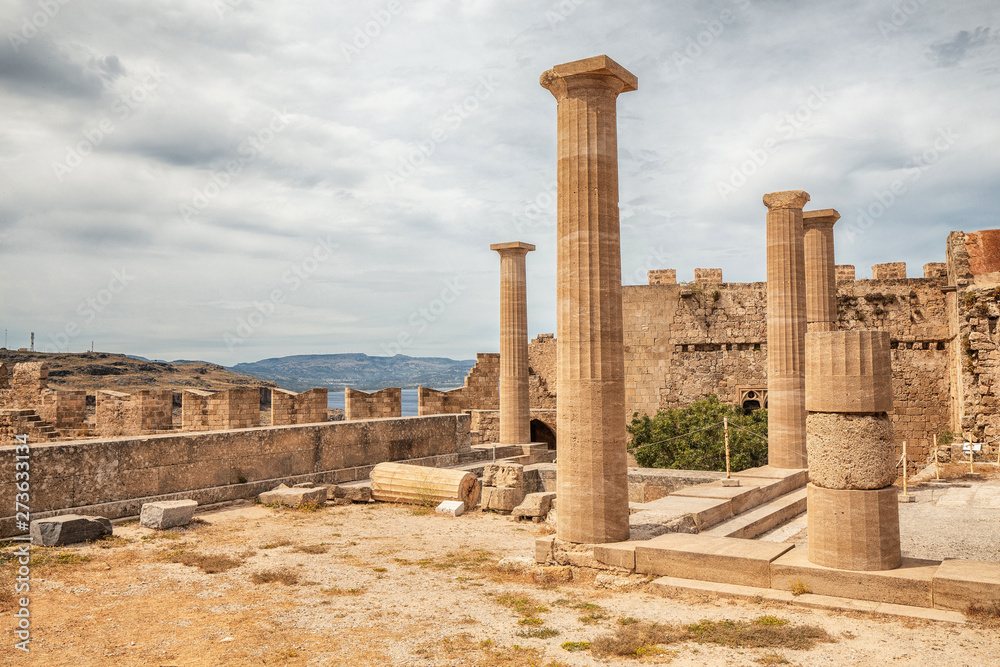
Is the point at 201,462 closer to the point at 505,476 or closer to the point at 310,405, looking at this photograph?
the point at 505,476

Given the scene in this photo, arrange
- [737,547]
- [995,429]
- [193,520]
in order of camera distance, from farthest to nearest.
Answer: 1. [995,429]
2. [193,520]
3. [737,547]

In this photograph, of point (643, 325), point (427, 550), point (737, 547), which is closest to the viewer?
point (737, 547)

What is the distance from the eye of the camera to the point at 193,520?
9859mm

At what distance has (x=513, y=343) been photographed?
62.3 feet

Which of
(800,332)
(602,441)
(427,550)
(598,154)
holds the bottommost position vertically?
(427,550)

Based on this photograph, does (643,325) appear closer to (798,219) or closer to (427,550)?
(798,219)

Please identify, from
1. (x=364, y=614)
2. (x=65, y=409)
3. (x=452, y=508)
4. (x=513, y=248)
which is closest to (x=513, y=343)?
(x=513, y=248)

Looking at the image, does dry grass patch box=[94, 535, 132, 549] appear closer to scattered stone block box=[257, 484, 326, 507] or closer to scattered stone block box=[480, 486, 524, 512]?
scattered stone block box=[257, 484, 326, 507]

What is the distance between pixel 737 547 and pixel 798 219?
809cm

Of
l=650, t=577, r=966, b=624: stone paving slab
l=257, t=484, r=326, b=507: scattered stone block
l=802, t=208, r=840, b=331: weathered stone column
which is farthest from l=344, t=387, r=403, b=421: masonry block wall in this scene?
l=650, t=577, r=966, b=624: stone paving slab

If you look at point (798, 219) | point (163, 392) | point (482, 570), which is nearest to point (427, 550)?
point (482, 570)

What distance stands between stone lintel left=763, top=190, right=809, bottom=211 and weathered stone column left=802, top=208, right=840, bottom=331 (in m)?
0.89

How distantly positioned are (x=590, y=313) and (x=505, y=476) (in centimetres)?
528

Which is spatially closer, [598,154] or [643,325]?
[598,154]
